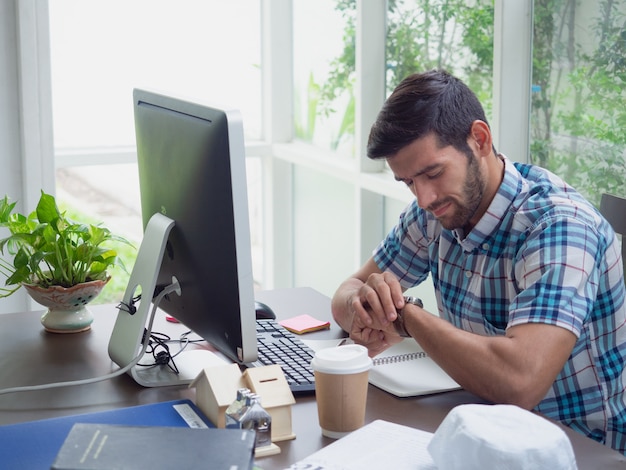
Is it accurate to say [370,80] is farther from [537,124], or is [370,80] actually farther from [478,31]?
[537,124]

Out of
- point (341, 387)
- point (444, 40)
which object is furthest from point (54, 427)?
point (444, 40)

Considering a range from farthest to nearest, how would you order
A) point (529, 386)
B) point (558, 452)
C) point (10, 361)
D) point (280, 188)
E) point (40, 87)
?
point (280, 188), point (40, 87), point (10, 361), point (529, 386), point (558, 452)

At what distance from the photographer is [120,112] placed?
146 inches

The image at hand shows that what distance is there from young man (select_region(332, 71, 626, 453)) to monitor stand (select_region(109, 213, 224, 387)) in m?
0.33

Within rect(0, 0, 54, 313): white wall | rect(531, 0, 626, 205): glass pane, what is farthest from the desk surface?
rect(0, 0, 54, 313): white wall

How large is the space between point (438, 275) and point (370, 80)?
5.18ft

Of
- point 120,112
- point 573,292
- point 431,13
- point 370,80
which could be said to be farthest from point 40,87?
point 573,292

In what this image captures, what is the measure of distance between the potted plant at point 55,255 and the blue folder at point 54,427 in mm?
450

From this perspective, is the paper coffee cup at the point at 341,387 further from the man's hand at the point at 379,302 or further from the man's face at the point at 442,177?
the man's face at the point at 442,177

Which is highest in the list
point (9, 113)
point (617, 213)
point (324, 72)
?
point (324, 72)

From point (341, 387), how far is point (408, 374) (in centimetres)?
30

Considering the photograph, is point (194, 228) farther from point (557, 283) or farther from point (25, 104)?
point (25, 104)

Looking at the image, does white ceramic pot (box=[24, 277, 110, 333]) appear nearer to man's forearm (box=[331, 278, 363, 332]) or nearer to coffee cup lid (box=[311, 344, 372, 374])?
man's forearm (box=[331, 278, 363, 332])

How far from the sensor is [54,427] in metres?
1.31
